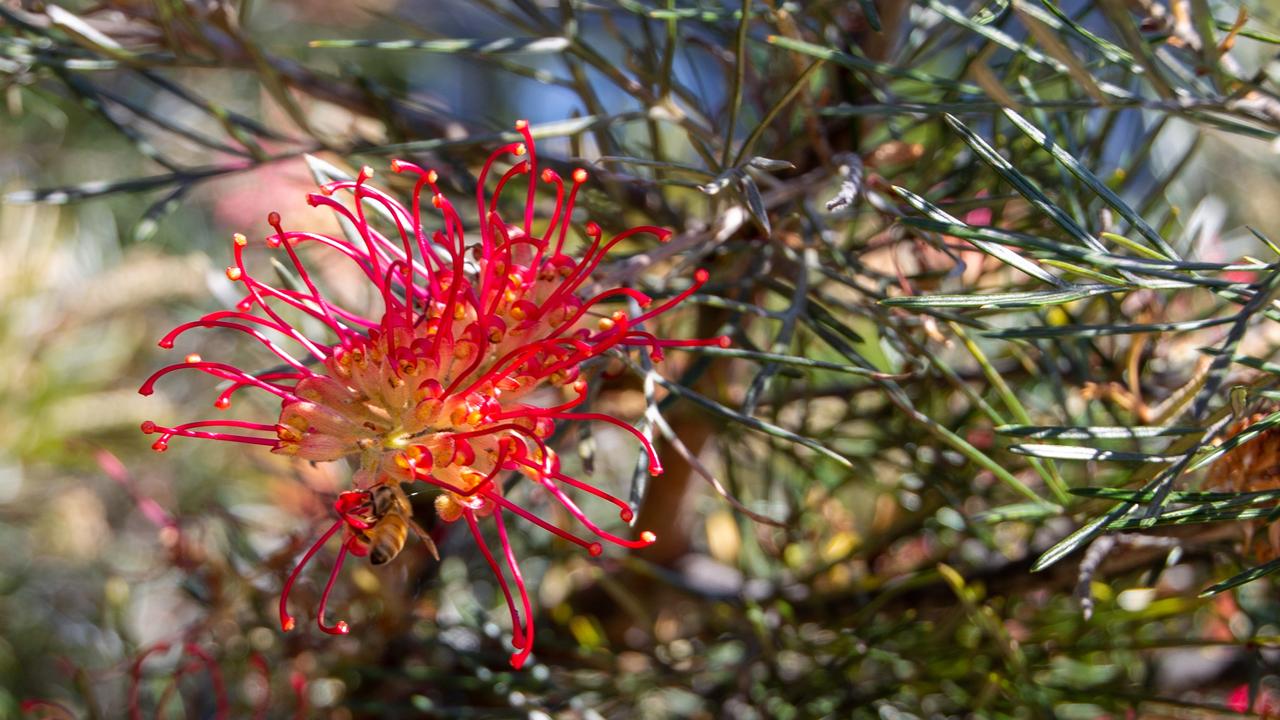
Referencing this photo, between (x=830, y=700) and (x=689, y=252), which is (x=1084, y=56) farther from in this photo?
(x=830, y=700)

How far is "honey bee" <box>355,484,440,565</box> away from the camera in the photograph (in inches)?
16.4

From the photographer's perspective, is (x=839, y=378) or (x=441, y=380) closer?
(x=441, y=380)

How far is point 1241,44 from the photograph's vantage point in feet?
3.40

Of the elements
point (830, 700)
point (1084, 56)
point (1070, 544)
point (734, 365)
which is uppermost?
point (1084, 56)

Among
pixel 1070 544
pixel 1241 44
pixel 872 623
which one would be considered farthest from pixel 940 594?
pixel 1241 44

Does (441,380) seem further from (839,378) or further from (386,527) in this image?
(839,378)

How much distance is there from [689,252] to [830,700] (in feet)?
0.96

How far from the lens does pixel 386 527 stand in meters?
0.42

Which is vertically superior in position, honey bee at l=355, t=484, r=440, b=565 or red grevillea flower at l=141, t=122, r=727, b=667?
red grevillea flower at l=141, t=122, r=727, b=667

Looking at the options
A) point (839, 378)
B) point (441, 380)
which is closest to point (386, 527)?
point (441, 380)

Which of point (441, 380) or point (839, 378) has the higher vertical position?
point (441, 380)

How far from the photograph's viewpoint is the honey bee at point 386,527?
1.37 feet

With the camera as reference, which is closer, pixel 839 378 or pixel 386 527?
pixel 386 527

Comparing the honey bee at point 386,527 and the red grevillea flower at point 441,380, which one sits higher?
the red grevillea flower at point 441,380
